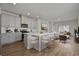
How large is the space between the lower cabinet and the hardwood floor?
10 cm

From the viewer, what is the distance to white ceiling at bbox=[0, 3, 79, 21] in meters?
1.88

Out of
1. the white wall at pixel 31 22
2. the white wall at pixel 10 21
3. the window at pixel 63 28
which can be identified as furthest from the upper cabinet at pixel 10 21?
the window at pixel 63 28

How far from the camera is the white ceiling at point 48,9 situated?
188cm

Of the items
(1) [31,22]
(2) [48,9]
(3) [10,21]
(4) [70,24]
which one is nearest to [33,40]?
(1) [31,22]

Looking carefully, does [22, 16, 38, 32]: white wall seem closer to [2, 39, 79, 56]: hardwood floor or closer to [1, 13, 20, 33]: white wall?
[1, 13, 20, 33]: white wall

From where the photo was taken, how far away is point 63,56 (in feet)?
6.20

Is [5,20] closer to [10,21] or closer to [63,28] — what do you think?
[10,21]

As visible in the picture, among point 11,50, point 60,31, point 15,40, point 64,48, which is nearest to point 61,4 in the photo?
point 60,31

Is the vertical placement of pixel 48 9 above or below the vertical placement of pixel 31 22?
above

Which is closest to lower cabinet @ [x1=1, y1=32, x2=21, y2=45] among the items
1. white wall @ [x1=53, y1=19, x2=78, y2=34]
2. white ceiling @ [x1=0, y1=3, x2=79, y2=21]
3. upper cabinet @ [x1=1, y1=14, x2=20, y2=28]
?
upper cabinet @ [x1=1, y1=14, x2=20, y2=28]

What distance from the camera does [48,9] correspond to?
1.94 m

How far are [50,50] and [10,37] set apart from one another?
Answer: 102cm

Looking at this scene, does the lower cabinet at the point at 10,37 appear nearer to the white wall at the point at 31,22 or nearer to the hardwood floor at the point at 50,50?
the hardwood floor at the point at 50,50

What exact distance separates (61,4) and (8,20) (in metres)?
1.30
